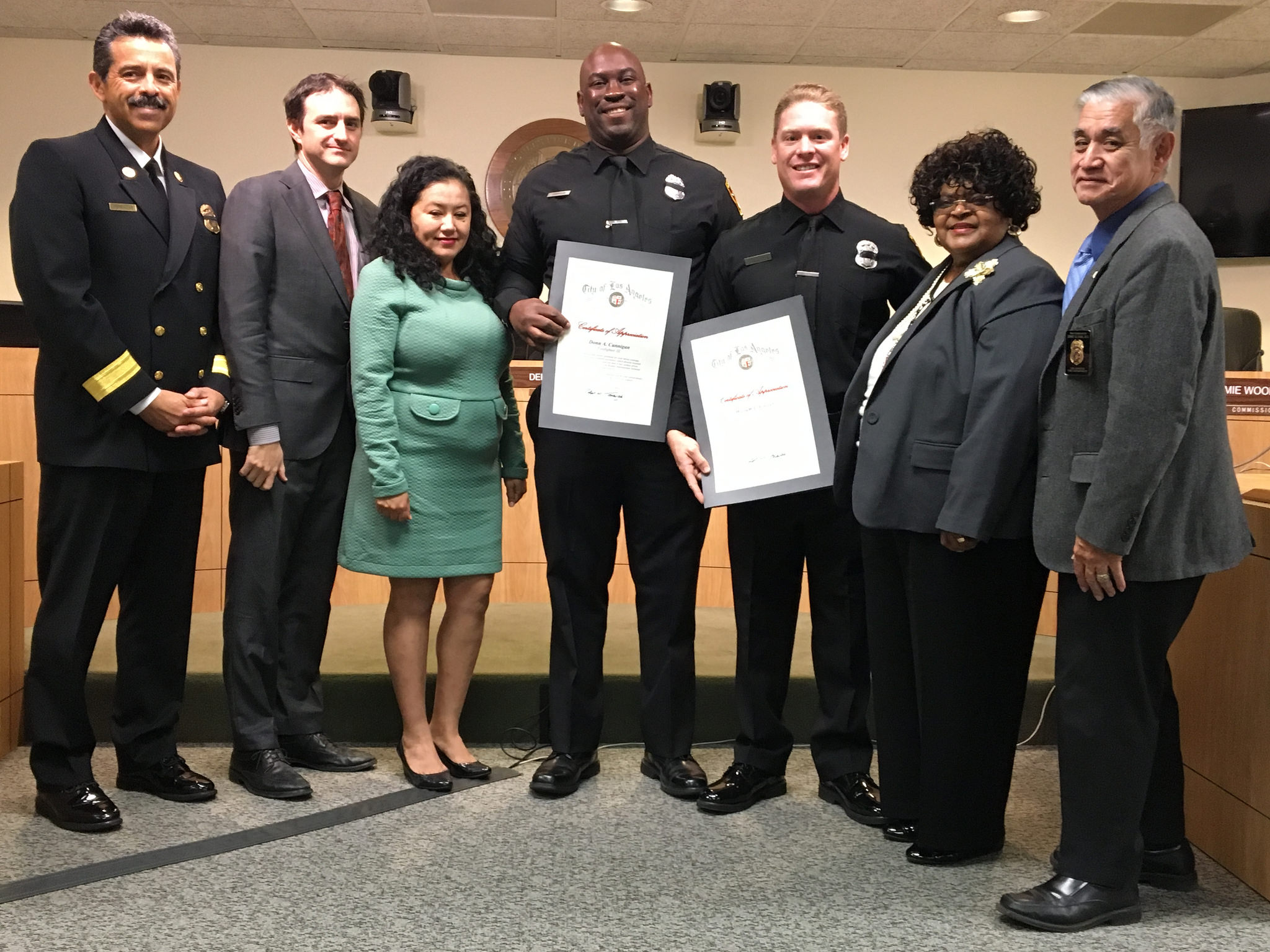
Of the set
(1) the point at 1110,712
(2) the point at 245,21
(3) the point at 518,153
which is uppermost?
(2) the point at 245,21

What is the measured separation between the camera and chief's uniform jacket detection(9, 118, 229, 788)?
239 cm

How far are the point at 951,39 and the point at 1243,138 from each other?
6.33 ft

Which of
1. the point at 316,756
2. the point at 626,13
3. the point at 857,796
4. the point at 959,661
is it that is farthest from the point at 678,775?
the point at 626,13

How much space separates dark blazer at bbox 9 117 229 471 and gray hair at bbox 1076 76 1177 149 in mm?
1883

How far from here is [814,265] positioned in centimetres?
256

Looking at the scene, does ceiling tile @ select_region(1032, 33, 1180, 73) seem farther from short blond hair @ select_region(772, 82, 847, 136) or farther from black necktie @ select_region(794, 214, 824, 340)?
black necktie @ select_region(794, 214, 824, 340)

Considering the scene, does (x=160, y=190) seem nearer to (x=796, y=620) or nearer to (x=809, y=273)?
(x=809, y=273)

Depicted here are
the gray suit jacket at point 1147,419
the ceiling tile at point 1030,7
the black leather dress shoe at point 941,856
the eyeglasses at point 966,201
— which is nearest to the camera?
the gray suit jacket at point 1147,419

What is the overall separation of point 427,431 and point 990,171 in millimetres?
1352

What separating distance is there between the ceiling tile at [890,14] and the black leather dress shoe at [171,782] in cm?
481

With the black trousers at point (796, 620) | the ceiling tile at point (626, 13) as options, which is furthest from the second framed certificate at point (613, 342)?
the ceiling tile at point (626, 13)

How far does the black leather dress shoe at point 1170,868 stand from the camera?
222cm

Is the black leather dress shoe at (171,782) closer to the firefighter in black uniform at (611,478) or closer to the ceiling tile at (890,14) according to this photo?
the firefighter in black uniform at (611,478)

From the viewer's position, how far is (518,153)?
6.78m
